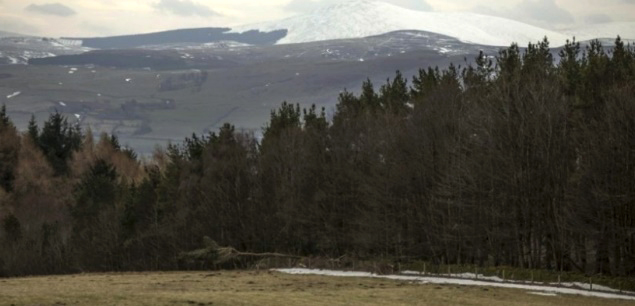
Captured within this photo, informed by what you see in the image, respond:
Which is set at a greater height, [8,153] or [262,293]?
[8,153]

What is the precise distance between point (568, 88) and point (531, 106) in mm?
7765

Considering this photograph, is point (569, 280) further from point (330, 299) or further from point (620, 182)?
point (330, 299)

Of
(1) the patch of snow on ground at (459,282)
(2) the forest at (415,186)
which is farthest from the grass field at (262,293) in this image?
(2) the forest at (415,186)

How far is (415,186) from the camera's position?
77062 mm

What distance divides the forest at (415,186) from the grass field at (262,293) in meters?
13.0

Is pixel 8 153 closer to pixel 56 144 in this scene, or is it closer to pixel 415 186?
pixel 56 144

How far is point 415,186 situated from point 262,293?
3372 centimetres

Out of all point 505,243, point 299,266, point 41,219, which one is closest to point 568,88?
point 505,243

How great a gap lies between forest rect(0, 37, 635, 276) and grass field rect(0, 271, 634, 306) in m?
13.0

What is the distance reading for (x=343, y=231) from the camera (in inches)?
3282

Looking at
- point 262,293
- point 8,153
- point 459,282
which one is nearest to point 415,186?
point 459,282

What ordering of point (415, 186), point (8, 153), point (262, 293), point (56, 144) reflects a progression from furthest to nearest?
point (56, 144), point (8, 153), point (415, 186), point (262, 293)

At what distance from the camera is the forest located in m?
62.3

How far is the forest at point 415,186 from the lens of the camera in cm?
6231
